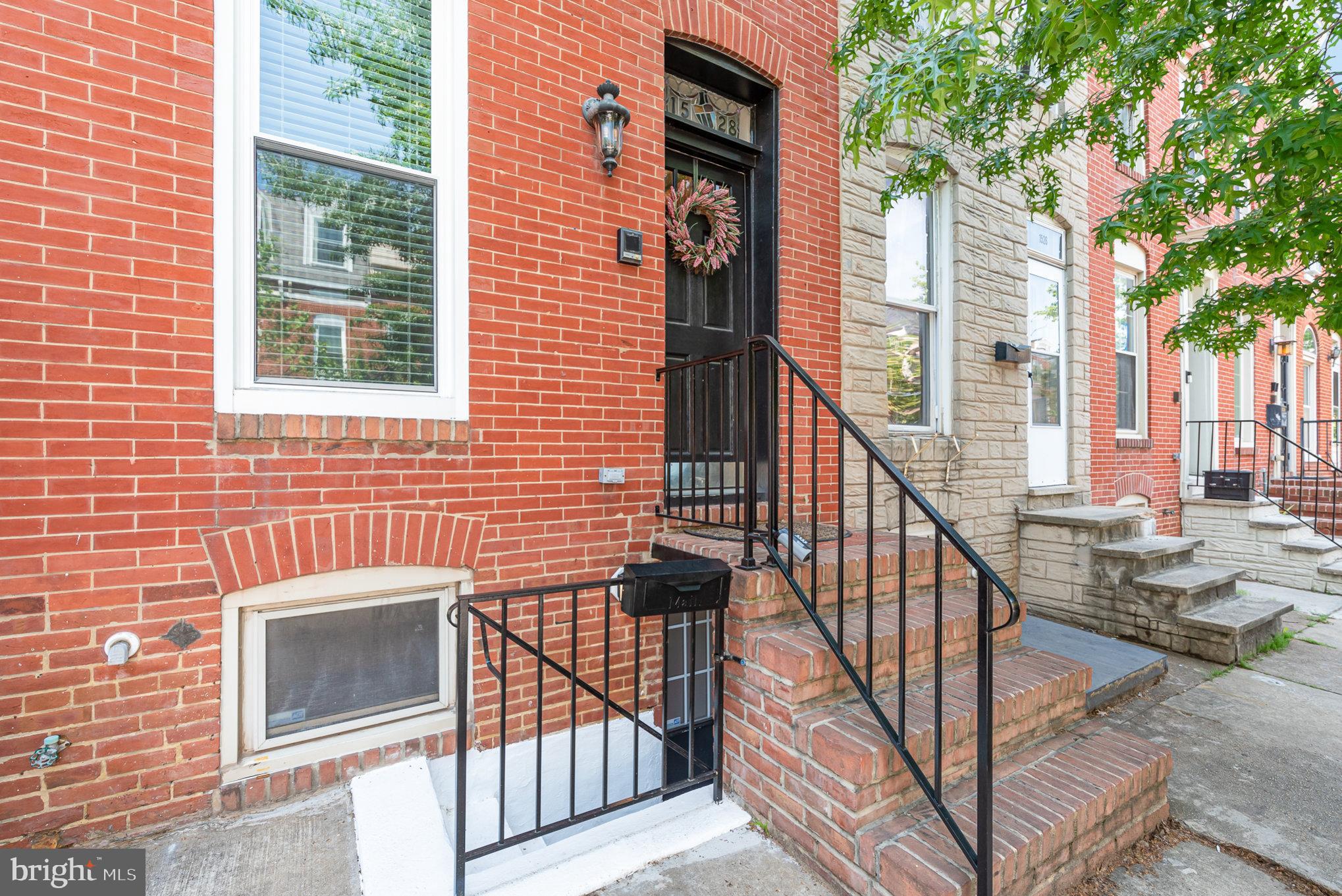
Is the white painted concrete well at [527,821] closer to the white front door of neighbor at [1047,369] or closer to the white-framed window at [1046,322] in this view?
the white front door of neighbor at [1047,369]

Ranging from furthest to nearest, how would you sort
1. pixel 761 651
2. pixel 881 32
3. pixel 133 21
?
pixel 881 32 < pixel 761 651 < pixel 133 21

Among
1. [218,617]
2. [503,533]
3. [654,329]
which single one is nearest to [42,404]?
[218,617]

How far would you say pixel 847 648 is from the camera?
2.18 meters

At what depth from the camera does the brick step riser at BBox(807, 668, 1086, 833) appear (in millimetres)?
1875

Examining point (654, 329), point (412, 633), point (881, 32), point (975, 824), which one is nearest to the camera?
point (975, 824)

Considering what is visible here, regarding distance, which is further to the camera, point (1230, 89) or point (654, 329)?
point (654, 329)

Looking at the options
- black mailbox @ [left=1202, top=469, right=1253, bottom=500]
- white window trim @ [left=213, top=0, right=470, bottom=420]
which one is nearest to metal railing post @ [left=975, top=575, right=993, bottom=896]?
white window trim @ [left=213, top=0, right=470, bottom=420]

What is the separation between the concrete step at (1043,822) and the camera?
1711mm

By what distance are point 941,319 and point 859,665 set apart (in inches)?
131

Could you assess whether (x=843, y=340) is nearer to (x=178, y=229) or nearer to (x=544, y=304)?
(x=544, y=304)

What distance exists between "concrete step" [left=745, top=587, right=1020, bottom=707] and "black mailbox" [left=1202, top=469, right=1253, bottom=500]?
6237 mm

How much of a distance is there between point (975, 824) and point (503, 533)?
205 centimetres

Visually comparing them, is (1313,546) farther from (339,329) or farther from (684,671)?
(339,329)

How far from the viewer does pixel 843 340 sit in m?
3.84
